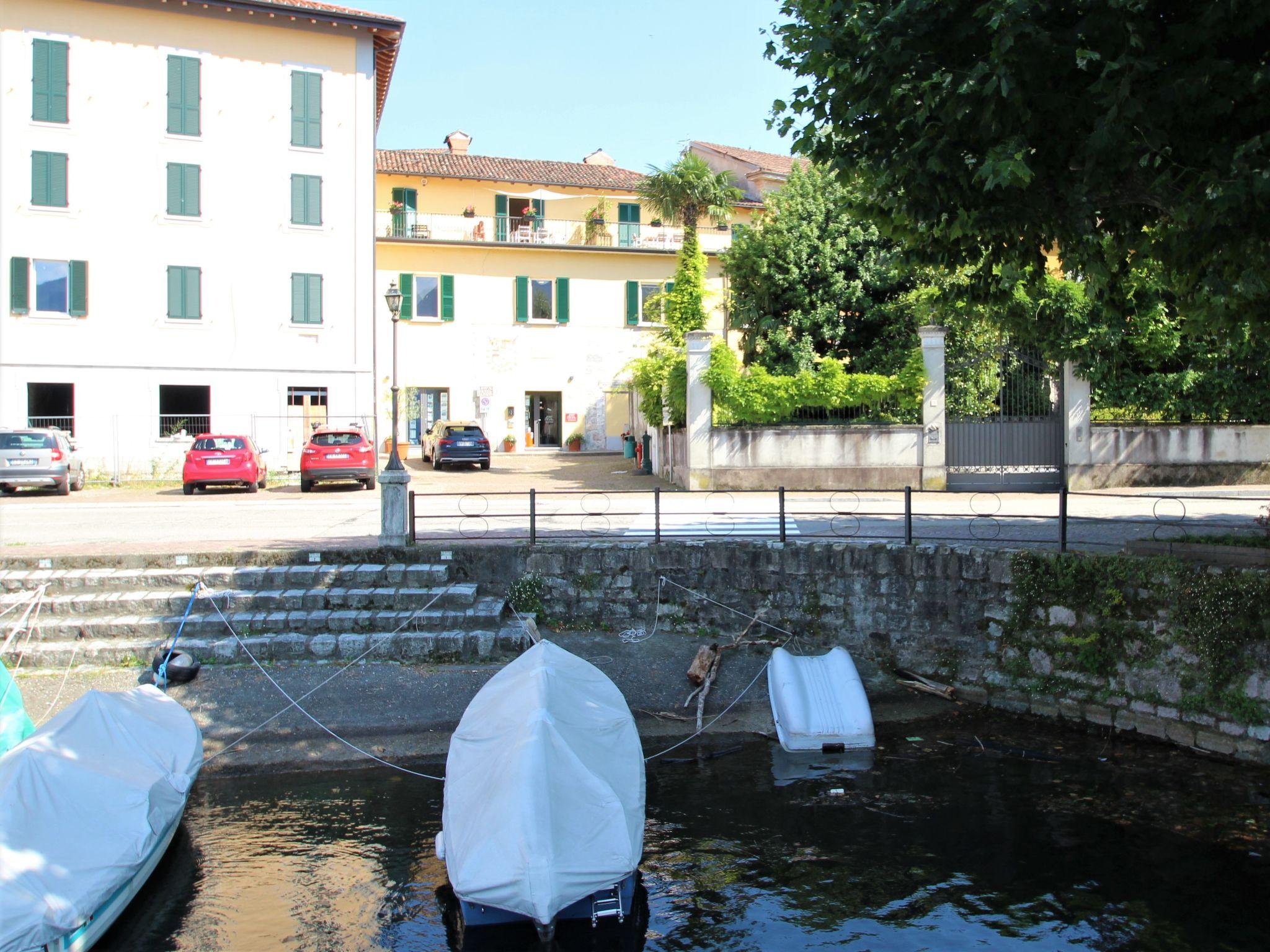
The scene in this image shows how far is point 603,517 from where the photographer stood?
16.5m

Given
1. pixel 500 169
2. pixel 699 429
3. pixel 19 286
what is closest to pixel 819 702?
pixel 699 429

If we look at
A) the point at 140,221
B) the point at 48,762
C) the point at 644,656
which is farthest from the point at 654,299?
the point at 48,762

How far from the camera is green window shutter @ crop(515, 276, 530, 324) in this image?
37875mm

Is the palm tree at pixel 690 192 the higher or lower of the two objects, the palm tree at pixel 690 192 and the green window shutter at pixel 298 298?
the higher

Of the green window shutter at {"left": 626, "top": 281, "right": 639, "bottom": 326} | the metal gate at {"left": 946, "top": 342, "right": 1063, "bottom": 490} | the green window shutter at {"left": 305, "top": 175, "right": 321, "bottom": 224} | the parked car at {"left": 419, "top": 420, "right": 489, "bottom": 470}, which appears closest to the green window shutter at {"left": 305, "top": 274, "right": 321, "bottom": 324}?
the green window shutter at {"left": 305, "top": 175, "right": 321, "bottom": 224}

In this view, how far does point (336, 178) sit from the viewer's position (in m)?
31.1

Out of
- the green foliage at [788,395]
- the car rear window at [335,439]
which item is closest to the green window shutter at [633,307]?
the car rear window at [335,439]

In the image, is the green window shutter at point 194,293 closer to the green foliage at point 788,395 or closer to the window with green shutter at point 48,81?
the window with green shutter at point 48,81

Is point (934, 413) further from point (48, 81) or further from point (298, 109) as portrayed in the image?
point (48, 81)

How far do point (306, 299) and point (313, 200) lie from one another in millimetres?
2960

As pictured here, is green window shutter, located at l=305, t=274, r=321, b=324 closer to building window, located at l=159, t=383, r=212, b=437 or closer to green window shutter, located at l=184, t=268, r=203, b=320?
green window shutter, located at l=184, t=268, r=203, b=320

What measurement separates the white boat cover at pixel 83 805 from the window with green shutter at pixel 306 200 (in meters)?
24.4

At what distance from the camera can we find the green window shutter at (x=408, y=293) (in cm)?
3650

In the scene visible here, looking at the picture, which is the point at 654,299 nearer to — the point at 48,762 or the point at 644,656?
the point at 644,656
